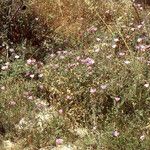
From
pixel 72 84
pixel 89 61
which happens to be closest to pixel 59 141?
pixel 72 84

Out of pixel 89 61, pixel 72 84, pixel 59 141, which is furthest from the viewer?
pixel 89 61

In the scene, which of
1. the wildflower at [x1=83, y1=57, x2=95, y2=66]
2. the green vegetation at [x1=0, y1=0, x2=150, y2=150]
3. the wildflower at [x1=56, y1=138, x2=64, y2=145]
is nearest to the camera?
the wildflower at [x1=56, y1=138, x2=64, y2=145]

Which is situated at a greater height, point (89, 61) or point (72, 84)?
point (89, 61)

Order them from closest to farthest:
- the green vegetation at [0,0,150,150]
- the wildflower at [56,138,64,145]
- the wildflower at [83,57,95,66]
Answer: the wildflower at [56,138,64,145] < the green vegetation at [0,0,150,150] < the wildflower at [83,57,95,66]

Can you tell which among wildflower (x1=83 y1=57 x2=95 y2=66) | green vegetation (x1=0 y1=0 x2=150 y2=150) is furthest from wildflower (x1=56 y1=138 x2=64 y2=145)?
wildflower (x1=83 y1=57 x2=95 y2=66)

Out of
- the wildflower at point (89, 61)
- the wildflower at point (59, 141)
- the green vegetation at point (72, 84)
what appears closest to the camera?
the wildflower at point (59, 141)

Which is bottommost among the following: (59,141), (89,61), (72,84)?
(59,141)

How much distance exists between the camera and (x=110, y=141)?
5.08m

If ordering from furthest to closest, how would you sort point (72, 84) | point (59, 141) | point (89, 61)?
point (89, 61), point (72, 84), point (59, 141)

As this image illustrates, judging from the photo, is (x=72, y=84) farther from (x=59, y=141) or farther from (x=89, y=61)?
(x=59, y=141)

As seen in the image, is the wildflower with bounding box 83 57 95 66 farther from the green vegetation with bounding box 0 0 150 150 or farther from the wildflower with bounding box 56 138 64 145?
the wildflower with bounding box 56 138 64 145

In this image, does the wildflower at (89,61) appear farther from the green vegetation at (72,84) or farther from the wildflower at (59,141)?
the wildflower at (59,141)

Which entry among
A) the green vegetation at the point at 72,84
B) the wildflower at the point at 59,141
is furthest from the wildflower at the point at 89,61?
the wildflower at the point at 59,141

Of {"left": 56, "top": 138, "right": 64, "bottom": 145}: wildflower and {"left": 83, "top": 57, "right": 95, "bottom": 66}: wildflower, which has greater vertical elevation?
{"left": 83, "top": 57, "right": 95, "bottom": 66}: wildflower
